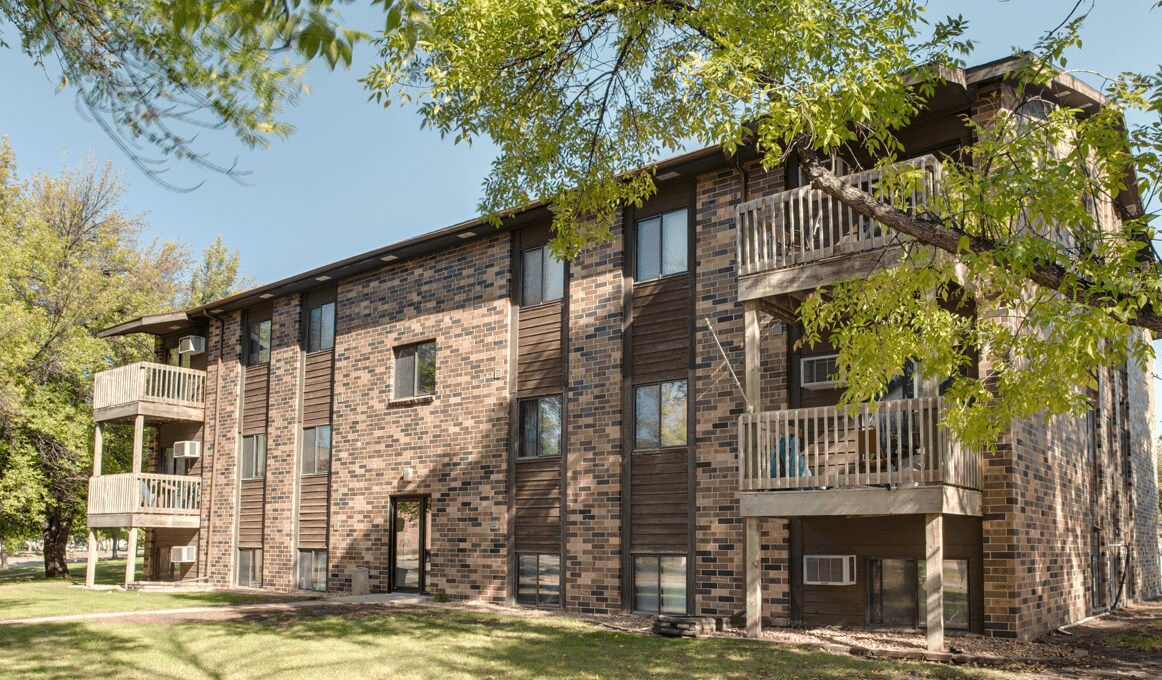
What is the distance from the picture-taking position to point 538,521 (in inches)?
702

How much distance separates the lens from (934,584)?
37.4 feet

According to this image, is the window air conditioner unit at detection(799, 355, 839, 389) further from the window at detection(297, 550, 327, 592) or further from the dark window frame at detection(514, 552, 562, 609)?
the window at detection(297, 550, 327, 592)

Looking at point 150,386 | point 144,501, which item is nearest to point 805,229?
point 150,386

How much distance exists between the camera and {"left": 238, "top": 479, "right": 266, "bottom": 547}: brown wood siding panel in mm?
24375

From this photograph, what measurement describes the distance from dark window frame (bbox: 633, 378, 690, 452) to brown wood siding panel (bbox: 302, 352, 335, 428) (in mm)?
9135

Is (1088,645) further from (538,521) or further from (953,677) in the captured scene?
(538,521)

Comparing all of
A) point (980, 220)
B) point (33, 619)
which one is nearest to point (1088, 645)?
point (980, 220)

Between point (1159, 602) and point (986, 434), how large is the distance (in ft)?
44.4

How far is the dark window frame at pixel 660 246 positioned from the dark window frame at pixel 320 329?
9137 millimetres

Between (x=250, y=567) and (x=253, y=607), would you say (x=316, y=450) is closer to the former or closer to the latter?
(x=250, y=567)

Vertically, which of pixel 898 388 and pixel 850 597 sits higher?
pixel 898 388

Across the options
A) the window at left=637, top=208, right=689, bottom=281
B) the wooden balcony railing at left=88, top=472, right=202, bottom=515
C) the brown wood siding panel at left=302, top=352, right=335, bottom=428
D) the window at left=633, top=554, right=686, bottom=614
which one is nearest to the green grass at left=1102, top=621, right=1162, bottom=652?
the window at left=633, top=554, right=686, bottom=614

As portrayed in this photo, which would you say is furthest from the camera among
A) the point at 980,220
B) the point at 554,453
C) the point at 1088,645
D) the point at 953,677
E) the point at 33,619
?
the point at 554,453

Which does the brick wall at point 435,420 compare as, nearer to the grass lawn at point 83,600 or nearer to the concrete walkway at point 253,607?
the concrete walkway at point 253,607
